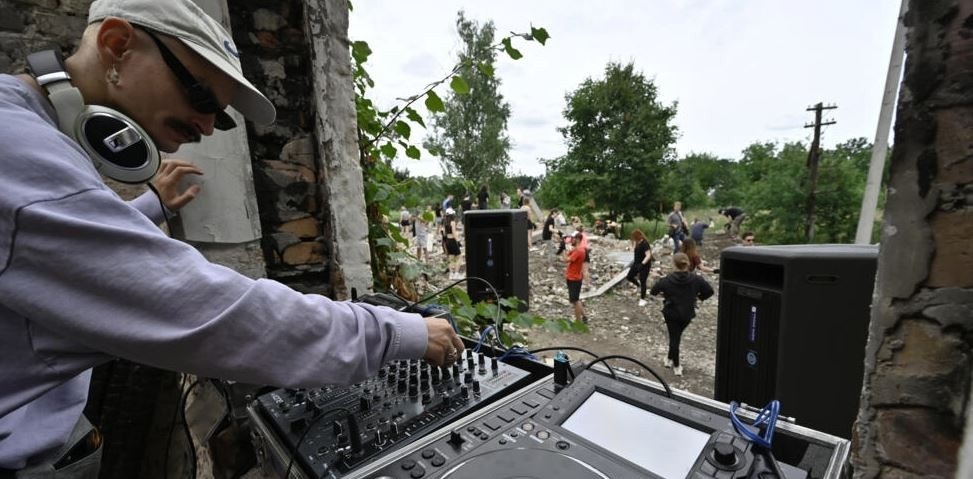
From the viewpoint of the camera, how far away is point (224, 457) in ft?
4.81

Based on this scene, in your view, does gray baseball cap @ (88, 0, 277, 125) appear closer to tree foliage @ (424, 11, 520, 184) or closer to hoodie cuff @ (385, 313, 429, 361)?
hoodie cuff @ (385, 313, 429, 361)

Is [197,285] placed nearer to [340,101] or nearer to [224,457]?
[224,457]

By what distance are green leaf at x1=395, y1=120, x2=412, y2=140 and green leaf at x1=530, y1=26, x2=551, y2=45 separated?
3.01 ft

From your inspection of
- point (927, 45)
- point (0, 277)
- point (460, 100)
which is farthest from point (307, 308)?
point (460, 100)

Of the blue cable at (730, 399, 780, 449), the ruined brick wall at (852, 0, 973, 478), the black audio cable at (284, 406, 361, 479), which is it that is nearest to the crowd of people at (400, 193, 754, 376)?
the black audio cable at (284, 406, 361, 479)

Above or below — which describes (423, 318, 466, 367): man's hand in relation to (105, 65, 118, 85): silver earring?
below

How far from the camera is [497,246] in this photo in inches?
169

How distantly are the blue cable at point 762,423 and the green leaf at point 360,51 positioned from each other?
8.38 ft

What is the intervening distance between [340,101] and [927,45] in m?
1.91

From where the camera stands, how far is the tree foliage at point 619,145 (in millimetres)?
19297

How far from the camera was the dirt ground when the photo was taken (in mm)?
5078

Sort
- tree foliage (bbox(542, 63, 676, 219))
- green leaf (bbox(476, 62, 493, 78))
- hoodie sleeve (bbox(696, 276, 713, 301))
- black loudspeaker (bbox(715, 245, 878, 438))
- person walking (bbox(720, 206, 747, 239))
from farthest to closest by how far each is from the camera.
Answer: tree foliage (bbox(542, 63, 676, 219)) → person walking (bbox(720, 206, 747, 239)) → hoodie sleeve (bbox(696, 276, 713, 301)) → green leaf (bbox(476, 62, 493, 78)) → black loudspeaker (bbox(715, 245, 878, 438))

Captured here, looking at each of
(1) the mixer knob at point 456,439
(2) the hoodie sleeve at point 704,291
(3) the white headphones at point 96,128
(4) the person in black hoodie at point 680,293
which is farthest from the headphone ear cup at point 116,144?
(2) the hoodie sleeve at point 704,291

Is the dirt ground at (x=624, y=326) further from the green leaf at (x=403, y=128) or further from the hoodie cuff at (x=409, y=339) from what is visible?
the hoodie cuff at (x=409, y=339)
